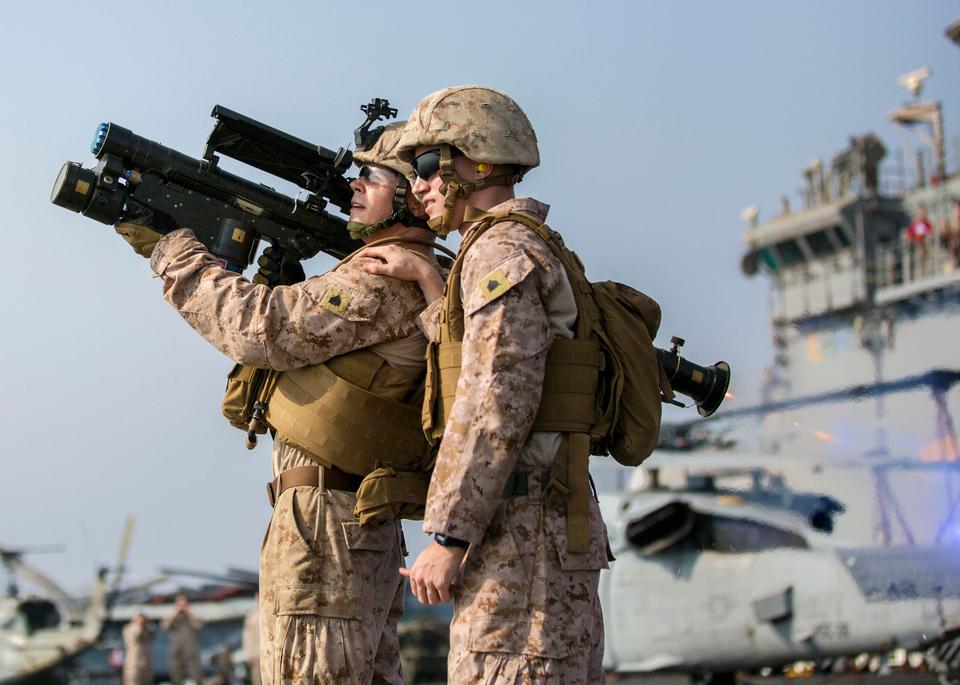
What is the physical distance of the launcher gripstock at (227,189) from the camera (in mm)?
4348

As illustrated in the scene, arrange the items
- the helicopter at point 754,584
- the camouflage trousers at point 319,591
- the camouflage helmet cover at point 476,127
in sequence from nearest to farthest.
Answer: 1. the camouflage helmet cover at point 476,127
2. the camouflage trousers at point 319,591
3. the helicopter at point 754,584

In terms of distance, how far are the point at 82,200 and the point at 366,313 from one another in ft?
3.48

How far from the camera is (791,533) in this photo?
12.2 meters

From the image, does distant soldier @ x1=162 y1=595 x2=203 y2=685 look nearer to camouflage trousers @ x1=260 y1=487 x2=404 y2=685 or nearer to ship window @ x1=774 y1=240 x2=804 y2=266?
ship window @ x1=774 y1=240 x2=804 y2=266

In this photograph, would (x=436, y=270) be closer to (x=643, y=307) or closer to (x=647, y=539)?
(x=643, y=307)

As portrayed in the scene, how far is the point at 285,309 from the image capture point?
4109 mm

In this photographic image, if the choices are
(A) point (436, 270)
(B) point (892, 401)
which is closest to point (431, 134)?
(A) point (436, 270)

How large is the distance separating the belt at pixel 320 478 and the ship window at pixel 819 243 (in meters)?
24.3

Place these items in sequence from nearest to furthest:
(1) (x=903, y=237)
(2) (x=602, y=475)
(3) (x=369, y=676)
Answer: (3) (x=369, y=676), (2) (x=602, y=475), (1) (x=903, y=237)

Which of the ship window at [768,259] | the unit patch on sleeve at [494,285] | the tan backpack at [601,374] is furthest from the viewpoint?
the ship window at [768,259]

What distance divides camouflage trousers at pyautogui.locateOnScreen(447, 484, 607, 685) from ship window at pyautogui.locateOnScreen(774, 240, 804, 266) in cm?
2538

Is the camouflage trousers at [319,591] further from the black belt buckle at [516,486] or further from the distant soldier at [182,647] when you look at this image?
the distant soldier at [182,647]

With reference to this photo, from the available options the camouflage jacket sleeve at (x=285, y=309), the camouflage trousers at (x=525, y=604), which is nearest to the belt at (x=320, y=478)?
the camouflage jacket sleeve at (x=285, y=309)

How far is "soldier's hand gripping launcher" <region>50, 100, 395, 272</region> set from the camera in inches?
171
